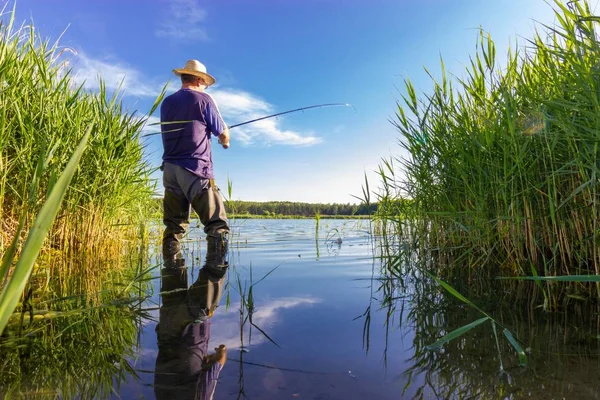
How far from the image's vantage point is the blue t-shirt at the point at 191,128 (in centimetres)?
499

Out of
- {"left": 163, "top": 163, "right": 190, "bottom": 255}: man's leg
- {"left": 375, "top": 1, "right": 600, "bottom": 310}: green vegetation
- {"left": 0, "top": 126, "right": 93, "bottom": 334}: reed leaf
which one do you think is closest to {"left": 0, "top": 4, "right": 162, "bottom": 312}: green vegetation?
{"left": 163, "top": 163, "right": 190, "bottom": 255}: man's leg

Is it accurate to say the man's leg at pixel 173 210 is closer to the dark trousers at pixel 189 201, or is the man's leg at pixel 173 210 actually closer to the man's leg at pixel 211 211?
the dark trousers at pixel 189 201

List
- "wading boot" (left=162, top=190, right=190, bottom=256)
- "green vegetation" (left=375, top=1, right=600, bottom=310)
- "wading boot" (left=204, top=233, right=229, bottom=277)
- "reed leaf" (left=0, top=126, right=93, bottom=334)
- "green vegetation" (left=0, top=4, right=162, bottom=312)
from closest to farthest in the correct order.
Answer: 1. "reed leaf" (left=0, top=126, right=93, bottom=334)
2. "green vegetation" (left=375, top=1, right=600, bottom=310)
3. "green vegetation" (left=0, top=4, right=162, bottom=312)
4. "wading boot" (left=204, top=233, right=229, bottom=277)
5. "wading boot" (left=162, top=190, right=190, bottom=256)

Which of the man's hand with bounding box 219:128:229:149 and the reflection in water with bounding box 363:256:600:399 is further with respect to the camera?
the man's hand with bounding box 219:128:229:149

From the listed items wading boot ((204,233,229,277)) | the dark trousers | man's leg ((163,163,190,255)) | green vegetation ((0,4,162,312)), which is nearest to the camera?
green vegetation ((0,4,162,312))

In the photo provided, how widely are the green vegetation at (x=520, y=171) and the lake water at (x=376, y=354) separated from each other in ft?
1.43

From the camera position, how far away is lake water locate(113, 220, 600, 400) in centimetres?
109

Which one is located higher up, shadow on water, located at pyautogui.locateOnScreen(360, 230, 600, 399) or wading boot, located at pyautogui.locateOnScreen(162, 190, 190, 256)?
wading boot, located at pyautogui.locateOnScreen(162, 190, 190, 256)

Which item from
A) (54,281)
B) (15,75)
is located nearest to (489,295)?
(54,281)

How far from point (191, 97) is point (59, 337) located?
4026 millimetres

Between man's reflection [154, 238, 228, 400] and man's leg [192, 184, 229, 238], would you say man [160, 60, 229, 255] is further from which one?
man's reflection [154, 238, 228, 400]

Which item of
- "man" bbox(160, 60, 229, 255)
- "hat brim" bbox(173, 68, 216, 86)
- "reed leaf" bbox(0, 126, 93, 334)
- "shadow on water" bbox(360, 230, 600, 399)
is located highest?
"hat brim" bbox(173, 68, 216, 86)

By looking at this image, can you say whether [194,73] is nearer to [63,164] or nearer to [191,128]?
[191,128]

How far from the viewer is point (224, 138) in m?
5.34
